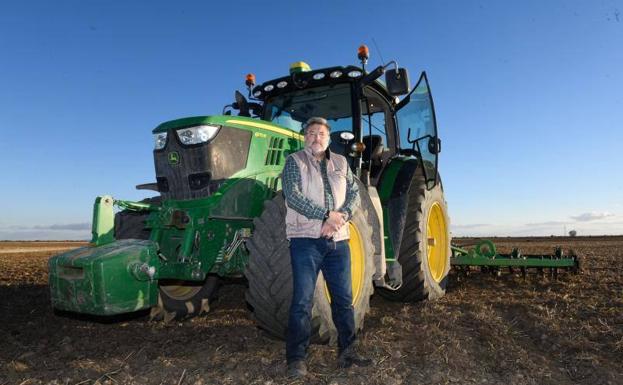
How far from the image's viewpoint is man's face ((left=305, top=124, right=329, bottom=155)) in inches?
137

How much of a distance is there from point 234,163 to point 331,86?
1691 mm

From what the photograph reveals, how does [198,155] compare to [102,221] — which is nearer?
[102,221]

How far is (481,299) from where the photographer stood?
5.94m

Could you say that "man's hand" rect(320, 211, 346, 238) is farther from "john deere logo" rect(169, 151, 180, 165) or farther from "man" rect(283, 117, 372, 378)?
"john deere logo" rect(169, 151, 180, 165)

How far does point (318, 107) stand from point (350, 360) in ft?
10.0

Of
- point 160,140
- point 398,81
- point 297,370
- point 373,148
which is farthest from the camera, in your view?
point 373,148

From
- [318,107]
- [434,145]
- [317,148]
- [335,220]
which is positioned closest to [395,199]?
[434,145]

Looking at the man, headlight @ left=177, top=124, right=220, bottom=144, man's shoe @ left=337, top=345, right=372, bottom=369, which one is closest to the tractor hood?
headlight @ left=177, top=124, right=220, bottom=144

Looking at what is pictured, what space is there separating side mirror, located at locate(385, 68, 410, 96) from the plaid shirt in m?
1.49

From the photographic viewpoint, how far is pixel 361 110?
5539 millimetres

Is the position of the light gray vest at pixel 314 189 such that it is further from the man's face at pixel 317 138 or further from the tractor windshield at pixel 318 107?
the tractor windshield at pixel 318 107

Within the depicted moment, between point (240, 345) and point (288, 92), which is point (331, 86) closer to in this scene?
point (288, 92)

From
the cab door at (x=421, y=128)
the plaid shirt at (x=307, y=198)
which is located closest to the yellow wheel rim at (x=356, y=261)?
the plaid shirt at (x=307, y=198)

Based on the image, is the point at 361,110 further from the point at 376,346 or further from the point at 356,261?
the point at 376,346
